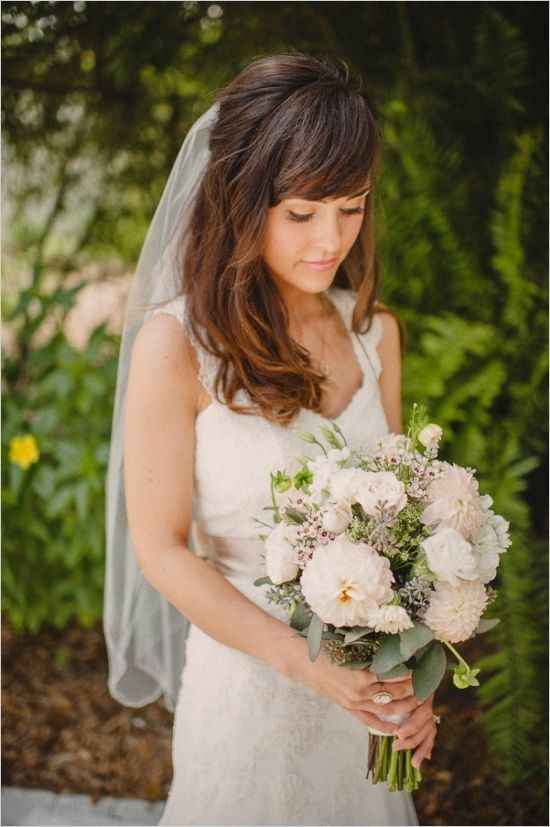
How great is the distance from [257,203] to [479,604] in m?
1.00

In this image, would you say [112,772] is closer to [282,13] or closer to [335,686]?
[335,686]

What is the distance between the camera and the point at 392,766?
65.2 inches

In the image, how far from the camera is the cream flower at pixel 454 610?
141 centimetres

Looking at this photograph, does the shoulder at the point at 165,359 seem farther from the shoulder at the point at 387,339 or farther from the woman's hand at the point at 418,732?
the woman's hand at the point at 418,732

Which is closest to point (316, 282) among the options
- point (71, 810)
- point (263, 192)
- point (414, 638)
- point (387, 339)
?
point (263, 192)

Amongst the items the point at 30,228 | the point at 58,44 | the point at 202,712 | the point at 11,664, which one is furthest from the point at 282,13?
the point at 11,664

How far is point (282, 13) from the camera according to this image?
11.2 ft

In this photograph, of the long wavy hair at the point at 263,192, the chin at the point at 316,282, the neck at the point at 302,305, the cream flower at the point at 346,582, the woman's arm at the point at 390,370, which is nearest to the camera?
the cream flower at the point at 346,582

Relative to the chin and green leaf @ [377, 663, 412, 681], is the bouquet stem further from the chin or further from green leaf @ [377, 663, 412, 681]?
the chin

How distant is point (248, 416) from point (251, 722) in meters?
0.76

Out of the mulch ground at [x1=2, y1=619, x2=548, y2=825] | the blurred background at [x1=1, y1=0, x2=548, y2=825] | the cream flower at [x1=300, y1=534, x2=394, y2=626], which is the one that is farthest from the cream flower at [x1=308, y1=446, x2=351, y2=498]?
the mulch ground at [x1=2, y1=619, x2=548, y2=825]

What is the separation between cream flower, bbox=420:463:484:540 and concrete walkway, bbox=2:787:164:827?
2.02 meters

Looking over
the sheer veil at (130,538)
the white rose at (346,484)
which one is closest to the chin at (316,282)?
the sheer veil at (130,538)

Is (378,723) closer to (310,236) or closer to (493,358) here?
(310,236)
